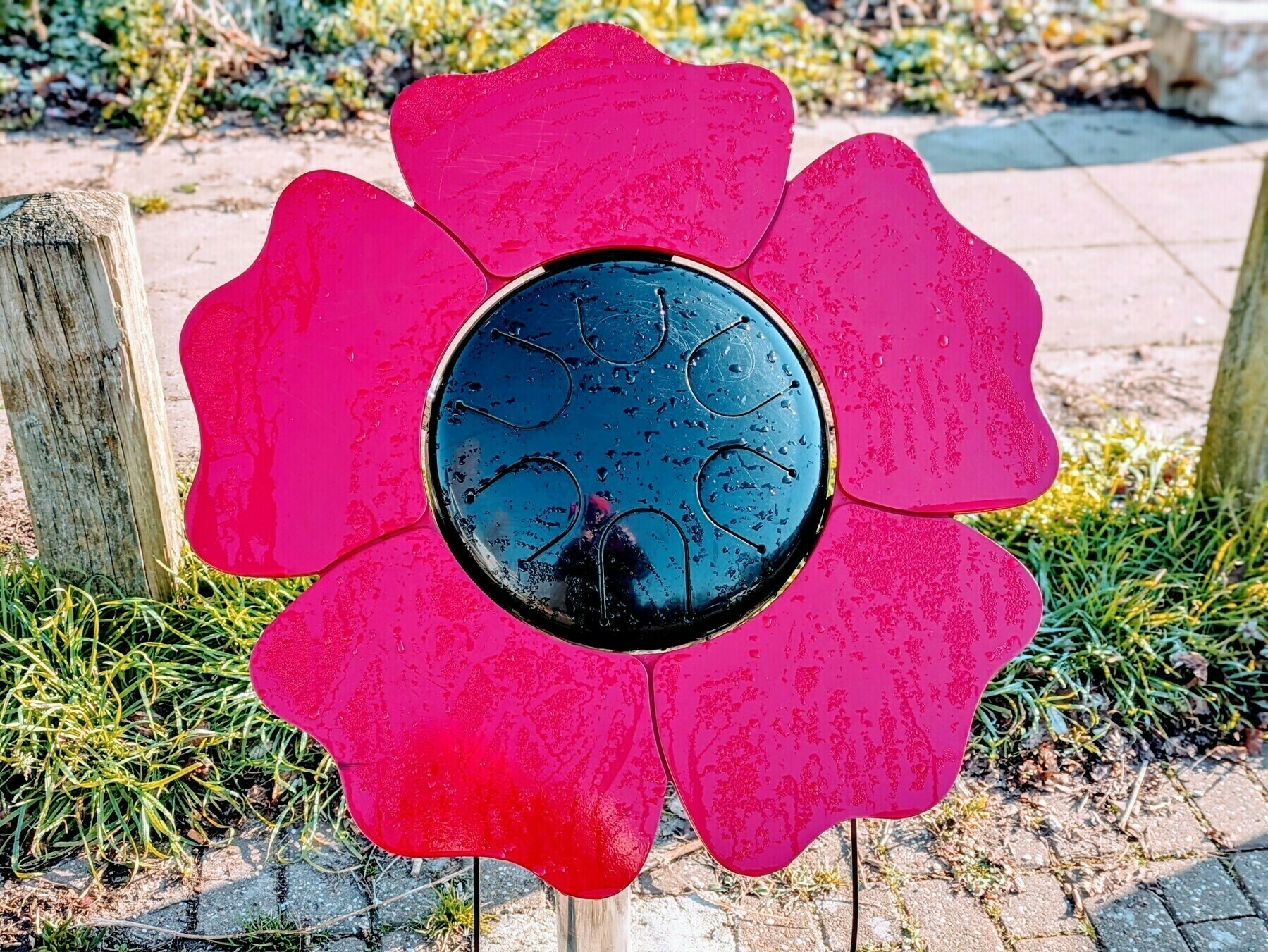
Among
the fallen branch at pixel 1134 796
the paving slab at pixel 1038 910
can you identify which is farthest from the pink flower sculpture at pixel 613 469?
the fallen branch at pixel 1134 796

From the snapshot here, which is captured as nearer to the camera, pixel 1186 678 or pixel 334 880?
Result: pixel 334 880

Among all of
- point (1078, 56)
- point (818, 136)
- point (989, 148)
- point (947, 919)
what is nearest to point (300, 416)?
point (947, 919)

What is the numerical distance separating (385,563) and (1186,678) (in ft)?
7.32

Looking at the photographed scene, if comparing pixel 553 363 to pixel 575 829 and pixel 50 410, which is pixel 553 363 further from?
pixel 50 410

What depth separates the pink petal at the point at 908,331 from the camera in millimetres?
1713

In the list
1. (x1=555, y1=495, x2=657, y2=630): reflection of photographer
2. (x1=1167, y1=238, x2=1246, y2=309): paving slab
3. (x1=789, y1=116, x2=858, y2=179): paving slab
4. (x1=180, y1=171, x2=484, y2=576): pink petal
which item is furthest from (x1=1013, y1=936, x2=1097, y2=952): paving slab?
(x1=789, y1=116, x2=858, y2=179): paving slab

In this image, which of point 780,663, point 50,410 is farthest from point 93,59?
point 780,663

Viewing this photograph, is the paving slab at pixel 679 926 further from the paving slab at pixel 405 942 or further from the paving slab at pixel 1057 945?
the paving slab at pixel 1057 945

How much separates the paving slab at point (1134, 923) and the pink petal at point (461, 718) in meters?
1.34

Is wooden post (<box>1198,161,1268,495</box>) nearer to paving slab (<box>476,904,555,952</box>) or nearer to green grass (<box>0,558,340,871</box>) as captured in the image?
paving slab (<box>476,904,555,952</box>)

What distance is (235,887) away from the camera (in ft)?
8.10

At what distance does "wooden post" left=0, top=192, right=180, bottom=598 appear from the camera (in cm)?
251

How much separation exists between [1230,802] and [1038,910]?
60cm

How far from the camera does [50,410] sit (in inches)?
104
